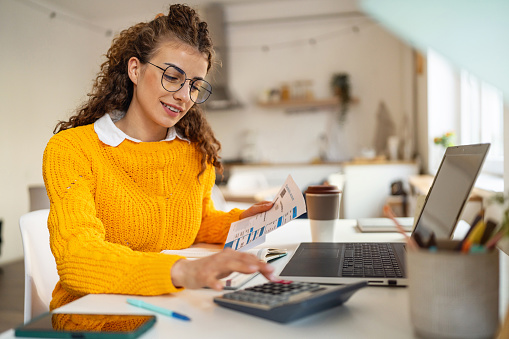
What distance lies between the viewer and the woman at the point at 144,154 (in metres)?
1.09

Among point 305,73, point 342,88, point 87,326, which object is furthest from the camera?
point 305,73

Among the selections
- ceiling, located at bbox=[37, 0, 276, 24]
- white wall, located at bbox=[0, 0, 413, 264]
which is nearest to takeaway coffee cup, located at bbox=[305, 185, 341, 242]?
white wall, located at bbox=[0, 0, 413, 264]

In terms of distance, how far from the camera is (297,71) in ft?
20.0

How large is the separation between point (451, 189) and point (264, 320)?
50 centimetres

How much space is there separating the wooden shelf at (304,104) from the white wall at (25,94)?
242 cm

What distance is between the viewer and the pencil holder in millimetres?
507

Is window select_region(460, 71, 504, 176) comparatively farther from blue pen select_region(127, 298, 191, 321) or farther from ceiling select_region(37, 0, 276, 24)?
ceiling select_region(37, 0, 276, 24)

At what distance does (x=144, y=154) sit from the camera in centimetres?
133

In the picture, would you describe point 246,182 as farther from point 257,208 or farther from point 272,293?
point 272,293

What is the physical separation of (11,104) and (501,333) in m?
5.25

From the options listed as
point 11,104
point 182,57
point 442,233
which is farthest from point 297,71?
point 442,233

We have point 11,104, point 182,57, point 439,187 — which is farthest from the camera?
point 11,104

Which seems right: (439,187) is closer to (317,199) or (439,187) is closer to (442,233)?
(442,233)

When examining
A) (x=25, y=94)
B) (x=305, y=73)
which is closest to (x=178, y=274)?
(x=25, y=94)
